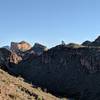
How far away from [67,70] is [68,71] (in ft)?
3.64

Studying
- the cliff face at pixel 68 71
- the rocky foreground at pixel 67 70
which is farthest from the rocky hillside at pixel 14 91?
the cliff face at pixel 68 71

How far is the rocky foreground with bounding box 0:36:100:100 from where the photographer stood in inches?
5198

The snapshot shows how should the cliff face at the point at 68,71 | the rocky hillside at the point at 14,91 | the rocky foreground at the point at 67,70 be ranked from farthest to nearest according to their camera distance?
the cliff face at the point at 68,71
the rocky foreground at the point at 67,70
the rocky hillside at the point at 14,91

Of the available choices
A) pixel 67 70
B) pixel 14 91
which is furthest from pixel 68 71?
pixel 14 91

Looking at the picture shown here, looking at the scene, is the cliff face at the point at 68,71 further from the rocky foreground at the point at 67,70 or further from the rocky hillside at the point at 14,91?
the rocky hillside at the point at 14,91

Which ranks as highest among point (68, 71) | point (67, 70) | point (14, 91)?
point (14, 91)

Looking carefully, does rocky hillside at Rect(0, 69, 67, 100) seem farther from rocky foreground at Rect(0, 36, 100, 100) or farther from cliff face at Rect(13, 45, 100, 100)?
cliff face at Rect(13, 45, 100, 100)

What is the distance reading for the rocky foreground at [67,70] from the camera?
132 meters

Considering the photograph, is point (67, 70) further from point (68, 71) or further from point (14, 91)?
point (14, 91)

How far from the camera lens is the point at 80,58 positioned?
147m

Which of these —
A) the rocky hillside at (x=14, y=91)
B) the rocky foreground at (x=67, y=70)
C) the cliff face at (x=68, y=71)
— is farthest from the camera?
the cliff face at (x=68, y=71)

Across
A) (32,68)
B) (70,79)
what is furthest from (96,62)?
(32,68)

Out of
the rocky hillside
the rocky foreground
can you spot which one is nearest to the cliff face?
the rocky foreground

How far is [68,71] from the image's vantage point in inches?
5891
